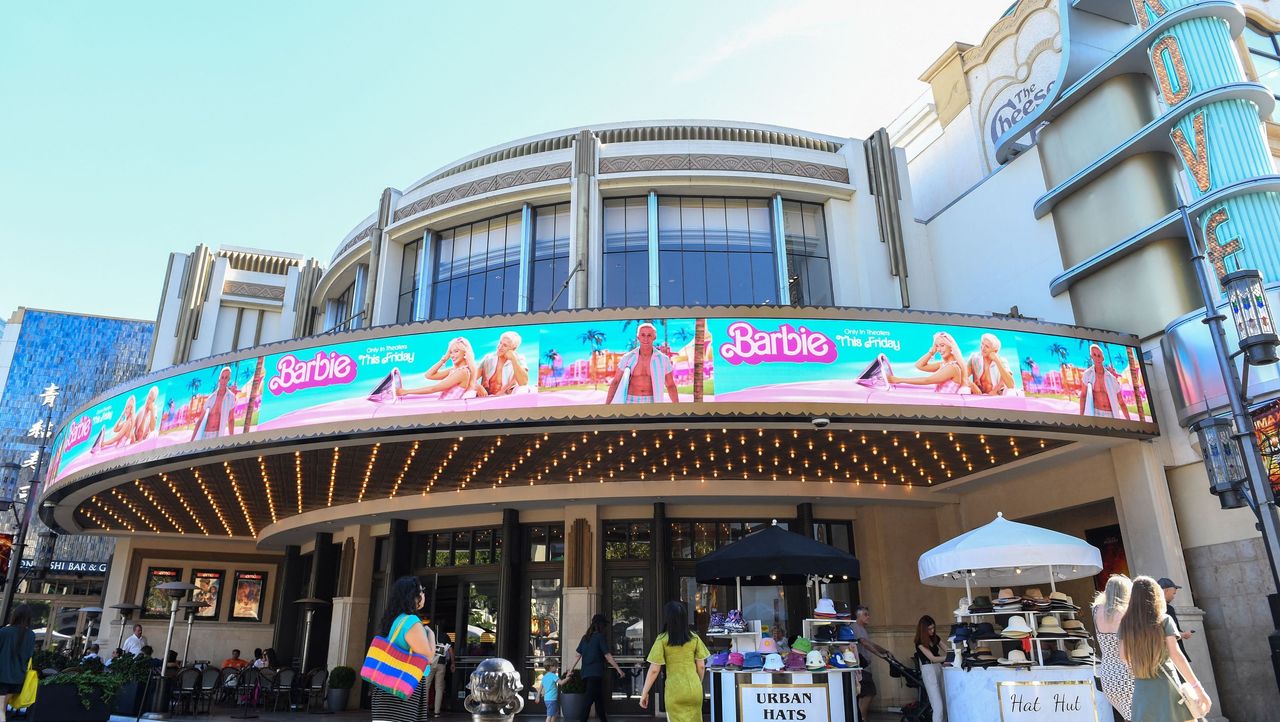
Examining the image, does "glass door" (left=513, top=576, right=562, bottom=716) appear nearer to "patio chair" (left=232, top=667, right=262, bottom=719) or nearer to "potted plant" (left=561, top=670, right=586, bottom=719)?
"potted plant" (left=561, top=670, right=586, bottom=719)

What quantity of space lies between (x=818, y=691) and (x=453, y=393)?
657 cm

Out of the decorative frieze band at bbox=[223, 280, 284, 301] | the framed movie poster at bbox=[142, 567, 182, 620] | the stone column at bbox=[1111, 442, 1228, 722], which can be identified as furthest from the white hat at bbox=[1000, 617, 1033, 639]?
the framed movie poster at bbox=[142, 567, 182, 620]

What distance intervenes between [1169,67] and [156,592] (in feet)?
100

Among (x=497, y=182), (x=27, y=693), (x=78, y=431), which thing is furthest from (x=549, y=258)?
(x=27, y=693)

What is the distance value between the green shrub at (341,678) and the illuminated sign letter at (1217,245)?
60.5 feet

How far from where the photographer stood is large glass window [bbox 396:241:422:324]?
2039cm

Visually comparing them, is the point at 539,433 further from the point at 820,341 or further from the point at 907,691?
the point at 907,691

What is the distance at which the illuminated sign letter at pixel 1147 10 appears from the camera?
609 inches

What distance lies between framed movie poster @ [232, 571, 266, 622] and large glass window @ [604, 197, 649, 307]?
1691 cm

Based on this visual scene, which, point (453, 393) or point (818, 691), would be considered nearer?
point (818, 691)

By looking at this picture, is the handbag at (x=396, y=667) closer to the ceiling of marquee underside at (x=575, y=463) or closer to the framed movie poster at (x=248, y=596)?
the ceiling of marquee underside at (x=575, y=463)

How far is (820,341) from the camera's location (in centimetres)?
1238

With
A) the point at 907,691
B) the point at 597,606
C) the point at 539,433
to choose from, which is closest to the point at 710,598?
the point at 597,606

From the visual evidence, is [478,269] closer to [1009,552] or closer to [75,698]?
[75,698]
